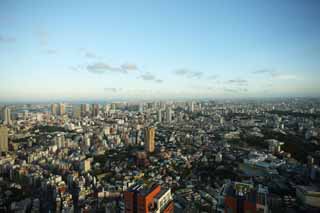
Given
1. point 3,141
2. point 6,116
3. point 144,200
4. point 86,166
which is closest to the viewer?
point 144,200

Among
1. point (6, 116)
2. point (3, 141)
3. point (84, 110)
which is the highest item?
point (6, 116)

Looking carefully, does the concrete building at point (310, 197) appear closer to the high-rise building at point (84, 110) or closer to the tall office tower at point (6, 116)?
the tall office tower at point (6, 116)

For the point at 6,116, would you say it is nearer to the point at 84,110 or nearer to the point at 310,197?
the point at 84,110

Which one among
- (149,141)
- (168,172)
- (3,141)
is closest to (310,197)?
(168,172)

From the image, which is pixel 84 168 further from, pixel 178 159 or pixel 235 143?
pixel 235 143

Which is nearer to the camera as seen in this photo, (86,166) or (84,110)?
(86,166)

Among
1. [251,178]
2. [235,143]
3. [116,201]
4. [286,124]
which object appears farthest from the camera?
[286,124]

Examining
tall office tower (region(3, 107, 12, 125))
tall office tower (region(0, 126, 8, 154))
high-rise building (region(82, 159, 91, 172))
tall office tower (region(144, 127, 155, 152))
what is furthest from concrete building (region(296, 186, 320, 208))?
tall office tower (region(3, 107, 12, 125))

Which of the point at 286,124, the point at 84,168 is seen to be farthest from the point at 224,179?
the point at 286,124
